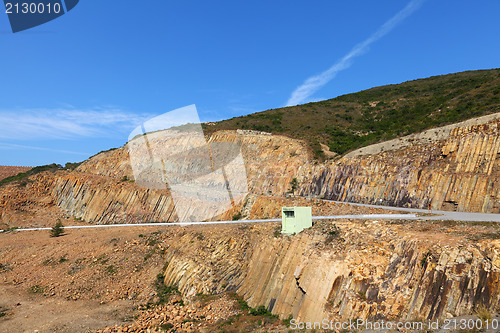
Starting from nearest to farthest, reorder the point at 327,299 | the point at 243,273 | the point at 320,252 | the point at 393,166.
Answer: the point at 327,299
the point at 320,252
the point at 243,273
the point at 393,166

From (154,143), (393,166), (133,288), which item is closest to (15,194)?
(154,143)

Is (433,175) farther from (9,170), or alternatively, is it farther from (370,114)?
(9,170)

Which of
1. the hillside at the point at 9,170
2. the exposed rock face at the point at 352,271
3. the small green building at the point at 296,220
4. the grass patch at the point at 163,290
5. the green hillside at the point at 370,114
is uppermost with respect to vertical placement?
the green hillside at the point at 370,114

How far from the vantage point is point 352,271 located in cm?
1420

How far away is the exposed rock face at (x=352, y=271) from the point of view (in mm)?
11258

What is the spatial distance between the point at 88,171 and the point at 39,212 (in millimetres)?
11191

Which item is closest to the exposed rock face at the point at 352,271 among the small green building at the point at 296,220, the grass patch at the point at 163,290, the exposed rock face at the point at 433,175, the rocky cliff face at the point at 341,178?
the grass patch at the point at 163,290

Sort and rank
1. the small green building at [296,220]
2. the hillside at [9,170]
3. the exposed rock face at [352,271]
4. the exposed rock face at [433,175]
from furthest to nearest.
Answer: the hillside at [9,170], the exposed rock face at [433,175], the small green building at [296,220], the exposed rock face at [352,271]

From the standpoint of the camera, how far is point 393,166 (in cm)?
2789

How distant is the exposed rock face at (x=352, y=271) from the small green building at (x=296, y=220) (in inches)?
30.9

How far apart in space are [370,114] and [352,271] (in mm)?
54249

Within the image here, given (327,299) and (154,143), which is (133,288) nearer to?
(327,299)

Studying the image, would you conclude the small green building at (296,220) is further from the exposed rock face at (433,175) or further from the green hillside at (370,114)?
the green hillside at (370,114)

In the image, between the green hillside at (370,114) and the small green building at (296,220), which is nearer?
the small green building at (296,220)
